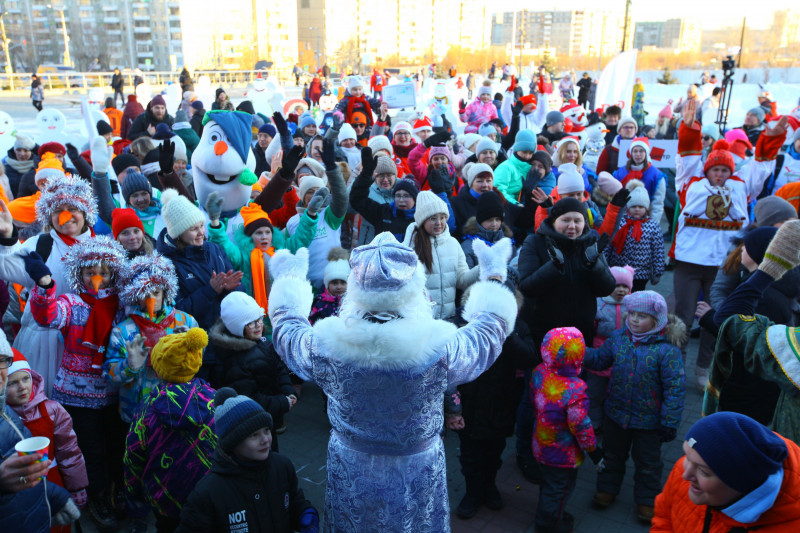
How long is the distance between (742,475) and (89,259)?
10.5 feet

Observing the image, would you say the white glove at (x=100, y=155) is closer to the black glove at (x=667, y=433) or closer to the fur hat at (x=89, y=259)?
the fur hat at (x=89, y=259)

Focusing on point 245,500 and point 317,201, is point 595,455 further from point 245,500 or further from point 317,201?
point 317,201

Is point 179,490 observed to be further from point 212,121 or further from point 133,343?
point 212,121

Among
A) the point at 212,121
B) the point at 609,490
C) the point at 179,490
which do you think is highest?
the point at 212,121

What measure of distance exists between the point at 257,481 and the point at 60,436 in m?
1.22

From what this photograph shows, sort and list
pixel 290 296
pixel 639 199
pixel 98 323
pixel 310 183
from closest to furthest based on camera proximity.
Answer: pixel 290 296 < pixel 98 323 < pixel 310 183 < pixel 639 199

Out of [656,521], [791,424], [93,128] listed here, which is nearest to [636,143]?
[791,424]

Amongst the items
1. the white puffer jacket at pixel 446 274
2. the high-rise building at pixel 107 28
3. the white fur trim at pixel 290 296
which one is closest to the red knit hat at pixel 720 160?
the white puffer jacket at pixel 446 274

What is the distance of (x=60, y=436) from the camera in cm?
297

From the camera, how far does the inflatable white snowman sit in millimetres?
7873

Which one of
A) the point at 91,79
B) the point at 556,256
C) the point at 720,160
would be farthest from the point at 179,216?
the point at 91,79

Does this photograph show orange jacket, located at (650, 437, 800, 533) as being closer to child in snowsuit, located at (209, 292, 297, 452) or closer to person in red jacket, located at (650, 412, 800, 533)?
person in red jacket, located at (650, 412, 800, 533)

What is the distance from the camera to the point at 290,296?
2287 millimetres

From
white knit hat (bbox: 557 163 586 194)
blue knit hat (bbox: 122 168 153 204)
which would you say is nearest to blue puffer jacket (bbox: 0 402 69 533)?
blue knit hat (bbox: 122 168 153 204)
